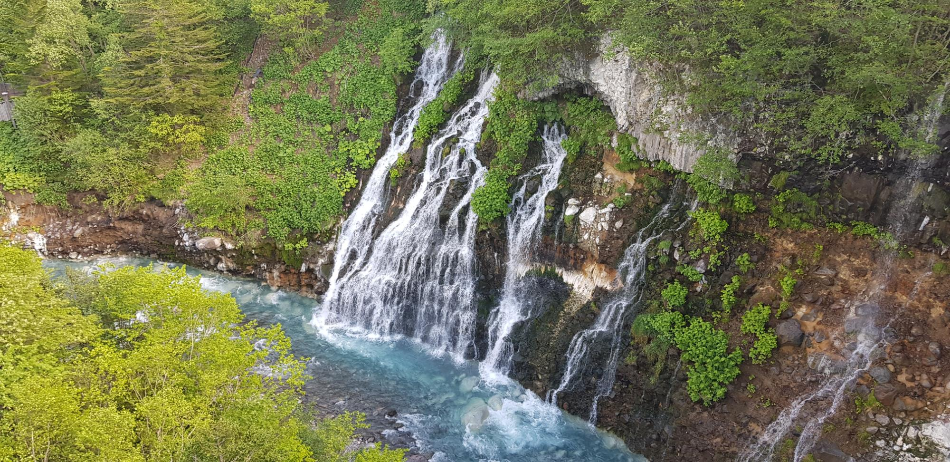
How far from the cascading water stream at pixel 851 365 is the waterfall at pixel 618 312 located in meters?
3.94

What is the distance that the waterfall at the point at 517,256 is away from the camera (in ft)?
54.4

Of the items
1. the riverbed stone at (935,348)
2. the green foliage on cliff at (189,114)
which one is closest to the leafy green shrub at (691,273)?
the riverbed stone at (935,348)

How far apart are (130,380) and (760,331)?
42.0ft

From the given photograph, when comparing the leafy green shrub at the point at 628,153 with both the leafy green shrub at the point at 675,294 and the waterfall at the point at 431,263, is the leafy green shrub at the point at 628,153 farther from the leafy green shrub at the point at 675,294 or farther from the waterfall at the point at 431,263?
the waterfall at the point at 431,263

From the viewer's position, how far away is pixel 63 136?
23.1m

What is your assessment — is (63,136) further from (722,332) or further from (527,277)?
(722,332)

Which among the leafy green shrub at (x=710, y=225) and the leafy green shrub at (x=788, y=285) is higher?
the leafy green shrub at (x=710, y=225)

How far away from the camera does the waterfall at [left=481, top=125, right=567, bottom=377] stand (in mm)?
16578

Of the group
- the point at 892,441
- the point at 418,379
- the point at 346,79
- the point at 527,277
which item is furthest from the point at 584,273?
the point at 346,79

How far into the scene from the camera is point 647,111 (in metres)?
14.9

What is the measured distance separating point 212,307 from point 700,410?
1110 cm

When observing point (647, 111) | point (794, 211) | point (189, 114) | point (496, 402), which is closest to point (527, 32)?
point (647, 111)

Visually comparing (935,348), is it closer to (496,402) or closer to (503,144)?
(496,402)

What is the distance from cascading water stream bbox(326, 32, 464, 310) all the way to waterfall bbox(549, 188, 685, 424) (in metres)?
8.51
